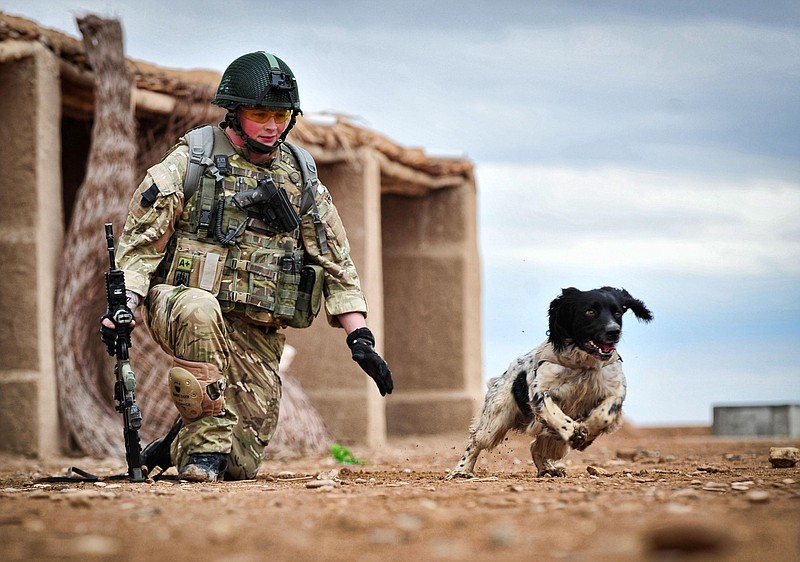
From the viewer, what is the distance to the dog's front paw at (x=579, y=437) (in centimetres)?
588

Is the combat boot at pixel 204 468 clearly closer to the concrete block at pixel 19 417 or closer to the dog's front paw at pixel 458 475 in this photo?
the dog's front paw at pixel 458 475

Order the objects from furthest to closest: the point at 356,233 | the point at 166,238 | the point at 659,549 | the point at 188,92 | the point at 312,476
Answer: the point at 356,233
the point at 188,92
the point at 312,476
the point at 166,238
the point at 659,549

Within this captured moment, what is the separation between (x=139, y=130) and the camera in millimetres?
10039

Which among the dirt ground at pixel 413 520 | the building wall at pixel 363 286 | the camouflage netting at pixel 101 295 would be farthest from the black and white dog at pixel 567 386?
the building wall at pixel 363 286

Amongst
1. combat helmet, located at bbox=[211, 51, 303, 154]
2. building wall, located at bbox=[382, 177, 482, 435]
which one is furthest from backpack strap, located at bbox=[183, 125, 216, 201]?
building wall, located at bbox=[382, 177, 482, 435]

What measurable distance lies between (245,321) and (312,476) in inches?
39.0

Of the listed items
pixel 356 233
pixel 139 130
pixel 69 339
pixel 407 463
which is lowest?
pixel 407 463

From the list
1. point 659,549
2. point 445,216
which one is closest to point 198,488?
point 659,549

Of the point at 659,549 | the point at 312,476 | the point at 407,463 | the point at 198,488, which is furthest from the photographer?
the point at 407,463

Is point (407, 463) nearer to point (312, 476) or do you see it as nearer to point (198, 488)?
point (312, 476)

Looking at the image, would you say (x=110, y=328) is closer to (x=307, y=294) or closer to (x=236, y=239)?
(x=236, y=239)

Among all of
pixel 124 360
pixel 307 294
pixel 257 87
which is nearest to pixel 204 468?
pixel 124 360

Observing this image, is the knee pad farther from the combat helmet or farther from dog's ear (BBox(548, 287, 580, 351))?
dog's ear (BBox(548, 287, 580, 351))

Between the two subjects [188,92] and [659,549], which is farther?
[188,92]
